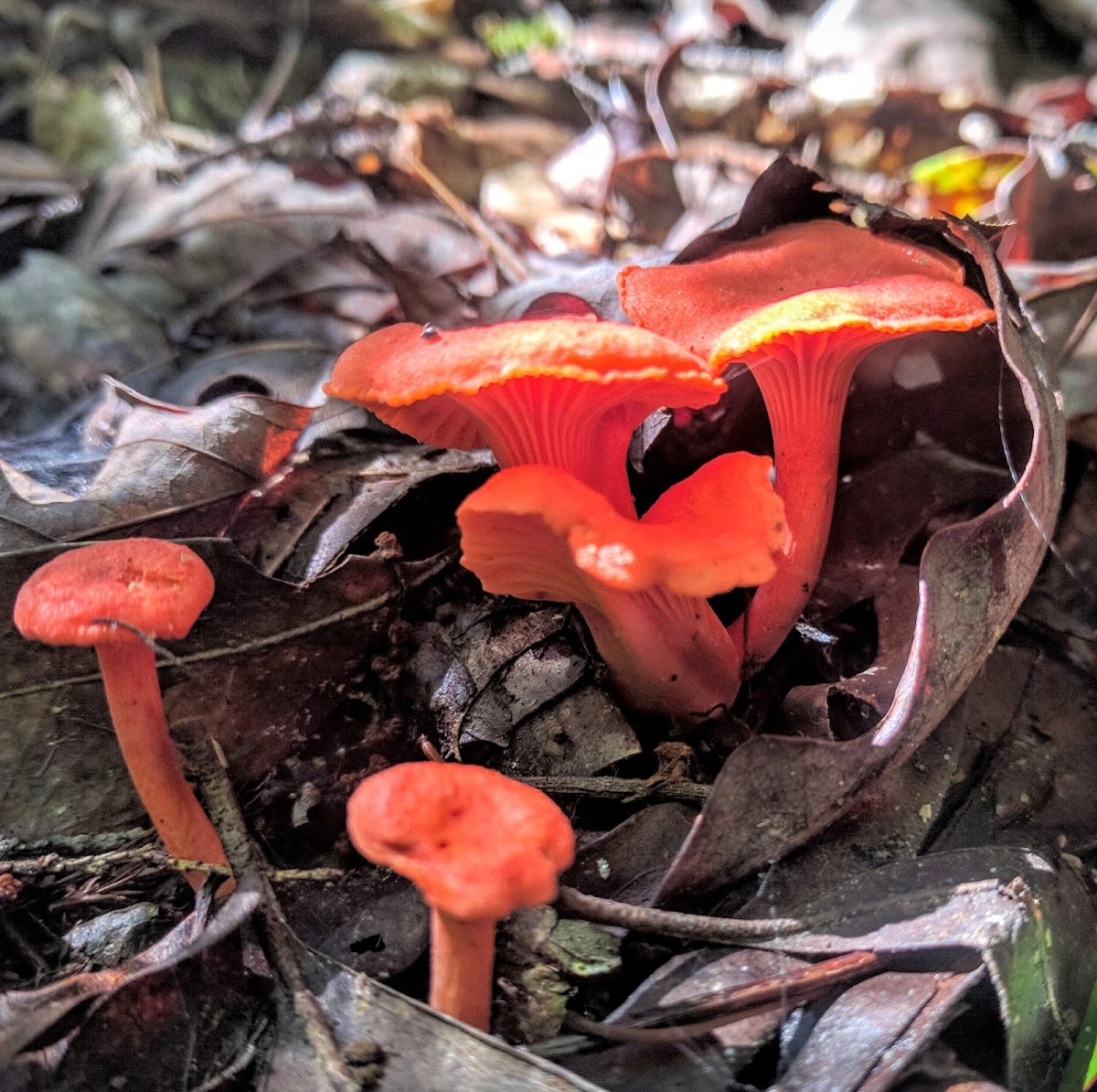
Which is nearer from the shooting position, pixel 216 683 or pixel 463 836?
pixel 463 836

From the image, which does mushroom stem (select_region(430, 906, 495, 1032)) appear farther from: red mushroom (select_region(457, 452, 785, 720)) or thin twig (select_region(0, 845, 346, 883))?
red mushroom (select_region(457, 452, 785, 720))

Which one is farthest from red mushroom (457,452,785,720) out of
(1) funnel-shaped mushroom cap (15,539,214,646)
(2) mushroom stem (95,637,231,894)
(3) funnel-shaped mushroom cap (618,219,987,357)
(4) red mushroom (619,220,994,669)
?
(2) mushroom stem (95,637,231,894)

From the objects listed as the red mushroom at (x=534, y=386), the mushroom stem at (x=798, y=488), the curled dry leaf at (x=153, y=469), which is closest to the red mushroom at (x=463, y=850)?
the red mushroom at (x=534, y=386)

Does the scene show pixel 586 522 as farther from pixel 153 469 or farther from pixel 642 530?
pixel 153 469

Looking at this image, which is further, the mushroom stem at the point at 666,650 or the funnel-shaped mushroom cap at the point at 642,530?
the mushroom stem at the point at 666,650

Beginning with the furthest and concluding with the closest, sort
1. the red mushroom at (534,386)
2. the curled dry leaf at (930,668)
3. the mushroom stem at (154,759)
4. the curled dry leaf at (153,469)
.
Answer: the curled dry leaf at (153,469) < the mushroom stem at (154,759) < the curled dry leaf at (930,668) < the red mushroom at (534,386)

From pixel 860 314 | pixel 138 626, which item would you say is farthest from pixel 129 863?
pixel 860 314

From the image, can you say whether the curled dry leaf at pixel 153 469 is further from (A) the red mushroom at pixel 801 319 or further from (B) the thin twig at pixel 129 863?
(A) the red mushroom at pixel 801 319
